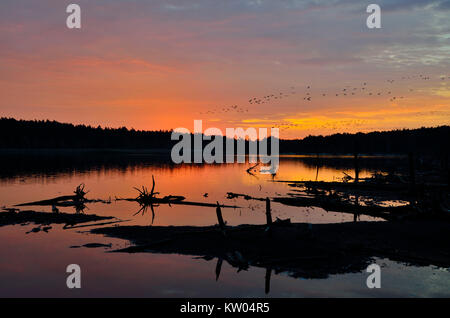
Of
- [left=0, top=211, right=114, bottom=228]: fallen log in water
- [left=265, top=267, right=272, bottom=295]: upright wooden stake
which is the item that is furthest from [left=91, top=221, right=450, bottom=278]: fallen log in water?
[left=0, top=211, right=114, bottom=228]: fallen log in water

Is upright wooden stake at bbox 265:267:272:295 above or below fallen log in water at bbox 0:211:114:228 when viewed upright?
above

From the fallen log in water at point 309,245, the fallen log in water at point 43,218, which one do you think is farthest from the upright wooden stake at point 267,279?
the fallen log in water at point 43,218

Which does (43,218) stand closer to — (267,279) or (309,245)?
(267,279)

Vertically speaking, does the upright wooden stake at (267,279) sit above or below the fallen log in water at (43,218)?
above

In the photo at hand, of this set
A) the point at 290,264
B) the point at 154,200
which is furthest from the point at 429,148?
the point at 290,264

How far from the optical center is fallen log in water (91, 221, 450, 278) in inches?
627

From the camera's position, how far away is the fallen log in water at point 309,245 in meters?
15.9

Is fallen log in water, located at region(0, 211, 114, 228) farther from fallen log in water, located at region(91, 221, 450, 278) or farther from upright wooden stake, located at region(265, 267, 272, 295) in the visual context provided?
upright wooden stake, located at region(265, 267, 272, 295)

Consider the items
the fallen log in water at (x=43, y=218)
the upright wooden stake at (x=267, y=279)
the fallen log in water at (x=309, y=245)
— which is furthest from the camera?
the fallen log in water at (x=43, y=218)

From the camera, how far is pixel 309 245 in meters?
17.8

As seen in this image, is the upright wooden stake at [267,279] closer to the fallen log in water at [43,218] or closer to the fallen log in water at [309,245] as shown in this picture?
the fallen log in water at [309,245]

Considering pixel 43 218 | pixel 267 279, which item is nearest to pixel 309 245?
pixel 267 279

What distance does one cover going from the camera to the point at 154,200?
3638cm
